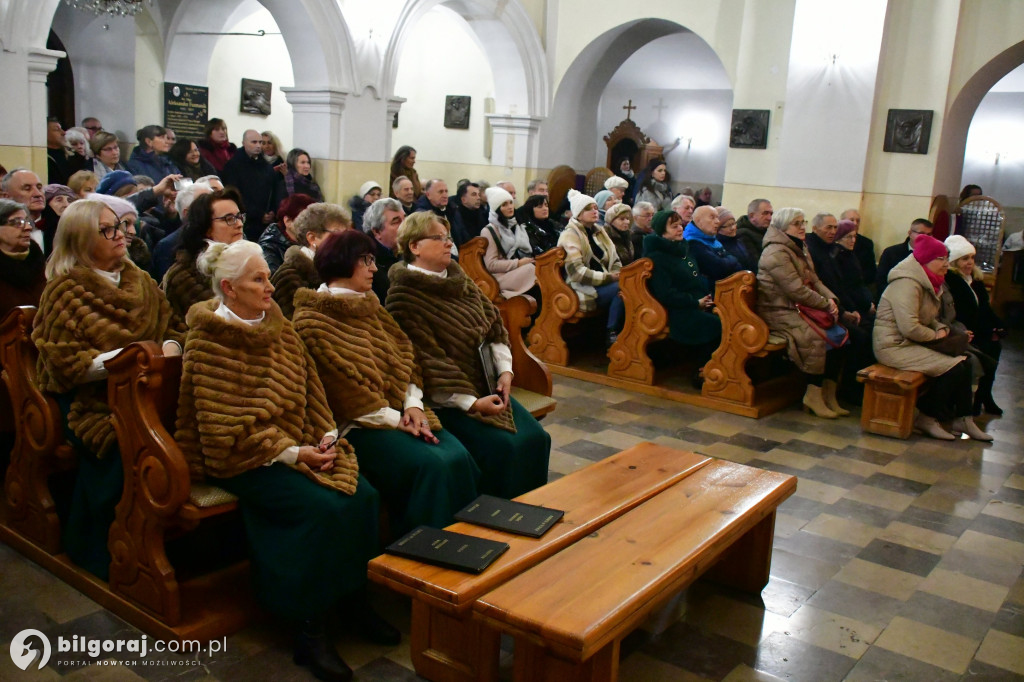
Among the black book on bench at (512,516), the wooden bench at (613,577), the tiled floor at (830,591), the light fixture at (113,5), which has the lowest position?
the tiled floor at (830,591)

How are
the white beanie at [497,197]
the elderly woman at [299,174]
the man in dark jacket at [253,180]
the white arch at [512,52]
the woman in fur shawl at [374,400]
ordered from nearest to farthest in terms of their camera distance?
the woman in fur shawl at [374,400] → the white beanie at [497,197] → the man in dark jacket at [253,180] → the elderly woman at [299,174] → the white arch at [512,52]

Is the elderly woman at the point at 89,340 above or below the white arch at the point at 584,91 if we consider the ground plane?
below

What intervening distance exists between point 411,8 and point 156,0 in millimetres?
3487

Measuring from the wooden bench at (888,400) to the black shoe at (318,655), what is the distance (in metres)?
4.03

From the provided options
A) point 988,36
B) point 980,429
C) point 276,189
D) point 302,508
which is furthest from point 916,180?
point 302,508

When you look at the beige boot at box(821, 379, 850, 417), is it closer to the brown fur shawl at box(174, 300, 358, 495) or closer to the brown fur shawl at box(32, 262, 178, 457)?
the brown fur shawl at box(174, 300, 358, 495)

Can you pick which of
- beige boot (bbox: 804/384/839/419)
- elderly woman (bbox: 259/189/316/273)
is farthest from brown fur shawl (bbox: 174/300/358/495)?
beige boot (bbox: 804/384/839/419)

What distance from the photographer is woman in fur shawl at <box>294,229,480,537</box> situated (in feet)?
10.3

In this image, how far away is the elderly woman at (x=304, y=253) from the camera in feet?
12.6

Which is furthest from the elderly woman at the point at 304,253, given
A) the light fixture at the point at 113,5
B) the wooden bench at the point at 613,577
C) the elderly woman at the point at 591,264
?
the light fixture at the point at 113,5

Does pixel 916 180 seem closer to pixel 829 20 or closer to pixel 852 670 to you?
pixel 829 20

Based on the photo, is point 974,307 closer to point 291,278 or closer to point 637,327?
point 637,327

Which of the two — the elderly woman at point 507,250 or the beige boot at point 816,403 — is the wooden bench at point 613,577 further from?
the elderly woman at point 507,250

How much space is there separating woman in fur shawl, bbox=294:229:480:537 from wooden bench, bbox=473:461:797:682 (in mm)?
647
